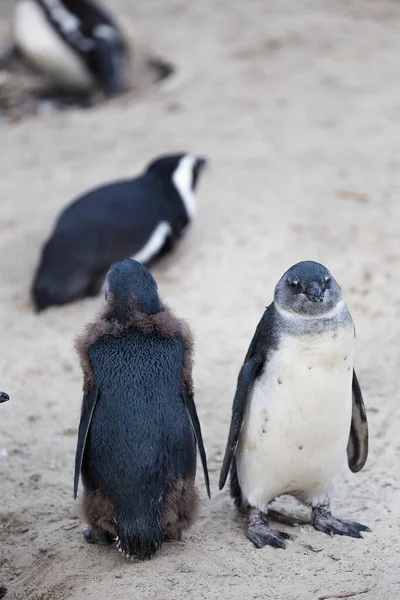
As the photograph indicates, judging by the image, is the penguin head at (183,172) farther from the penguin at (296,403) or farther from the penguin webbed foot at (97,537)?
the penguin webbed foot at (97,537)

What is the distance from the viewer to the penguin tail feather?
11.4ft

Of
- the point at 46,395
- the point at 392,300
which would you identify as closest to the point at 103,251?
the point at 46,395

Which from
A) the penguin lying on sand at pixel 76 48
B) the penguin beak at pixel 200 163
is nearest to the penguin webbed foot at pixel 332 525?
the penguin beak at pixel 200 163

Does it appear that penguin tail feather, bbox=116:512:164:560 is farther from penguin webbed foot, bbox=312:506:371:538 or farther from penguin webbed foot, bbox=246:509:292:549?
penguin webbed foot, bbox=312:506:371:538

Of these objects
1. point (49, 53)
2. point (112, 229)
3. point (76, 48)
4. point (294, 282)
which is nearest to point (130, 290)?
point (294, 282)

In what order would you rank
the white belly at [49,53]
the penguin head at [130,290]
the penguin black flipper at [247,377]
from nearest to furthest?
the penguin head at [130,290]
the penguin black flipper at [247,377]
the white belly at [49,53]

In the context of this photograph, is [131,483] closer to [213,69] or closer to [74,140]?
[74,140]

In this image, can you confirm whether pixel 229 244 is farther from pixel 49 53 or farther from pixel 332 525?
pixel 49 53

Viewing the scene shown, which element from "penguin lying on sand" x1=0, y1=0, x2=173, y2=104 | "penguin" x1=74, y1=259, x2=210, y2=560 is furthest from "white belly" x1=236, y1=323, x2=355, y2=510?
"penguin lying on sand" x1=0, y1=0, x2=173, y2=104

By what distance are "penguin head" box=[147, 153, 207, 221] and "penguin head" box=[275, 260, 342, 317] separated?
3.20 meters

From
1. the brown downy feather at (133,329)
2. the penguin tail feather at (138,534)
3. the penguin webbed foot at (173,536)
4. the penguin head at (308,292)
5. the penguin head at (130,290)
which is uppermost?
the penguin head at (130,290)

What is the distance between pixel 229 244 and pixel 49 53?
13.8 ft

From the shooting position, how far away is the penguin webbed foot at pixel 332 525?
3832mm

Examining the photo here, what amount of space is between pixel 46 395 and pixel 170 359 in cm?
189
